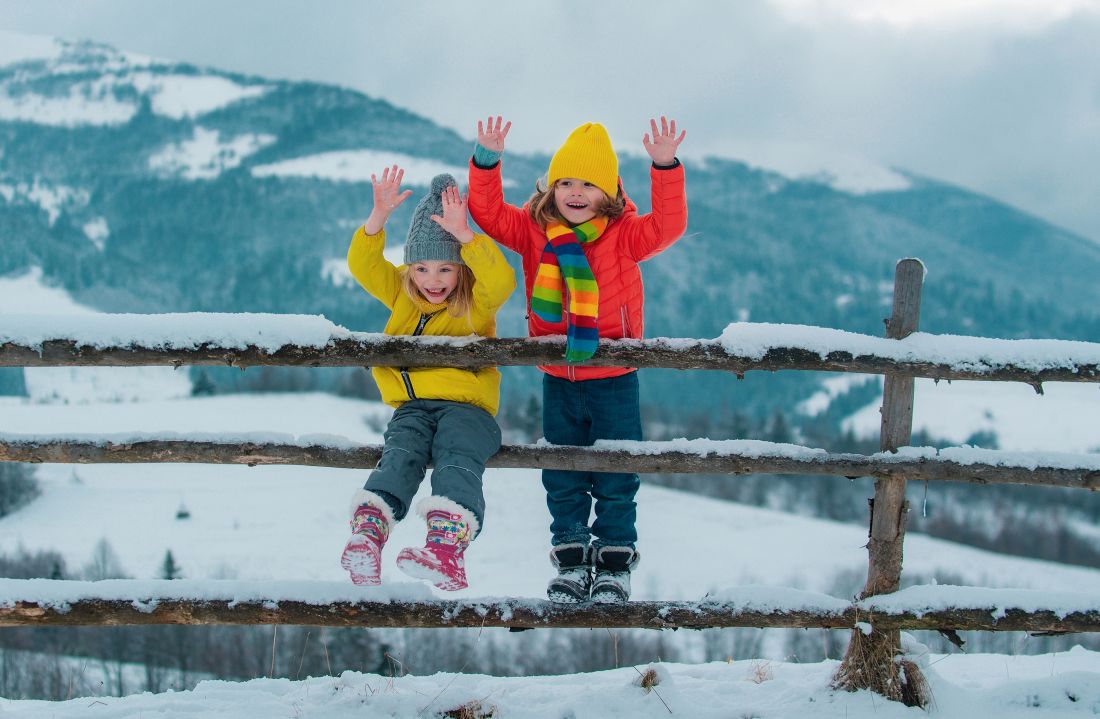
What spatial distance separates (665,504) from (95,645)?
5912 cm

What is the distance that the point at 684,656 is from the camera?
60.5m

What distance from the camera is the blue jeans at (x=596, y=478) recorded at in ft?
13.7

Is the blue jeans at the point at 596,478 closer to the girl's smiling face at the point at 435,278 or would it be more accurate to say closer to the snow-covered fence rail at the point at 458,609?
the snow-covered fence rail at the point at 458,609

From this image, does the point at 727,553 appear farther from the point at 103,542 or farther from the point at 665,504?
the point at 103,542

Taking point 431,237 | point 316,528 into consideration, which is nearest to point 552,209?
point 431,237

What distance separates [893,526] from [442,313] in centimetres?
220

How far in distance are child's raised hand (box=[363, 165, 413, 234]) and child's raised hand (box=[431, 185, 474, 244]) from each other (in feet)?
0.86

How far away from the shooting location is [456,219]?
12.9 feet

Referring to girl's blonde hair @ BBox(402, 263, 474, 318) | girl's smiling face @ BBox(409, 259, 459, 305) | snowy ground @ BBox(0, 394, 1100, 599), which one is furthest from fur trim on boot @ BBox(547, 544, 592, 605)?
snowy ground @ BBox(0, 394, 1100, 599)

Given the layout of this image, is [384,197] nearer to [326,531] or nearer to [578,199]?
[578,199]

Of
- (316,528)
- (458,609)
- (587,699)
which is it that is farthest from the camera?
(316,528)

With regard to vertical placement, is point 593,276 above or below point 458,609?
above

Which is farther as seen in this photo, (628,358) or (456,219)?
(456,219)

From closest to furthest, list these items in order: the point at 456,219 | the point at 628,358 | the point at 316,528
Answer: the point at 628,358
the point at 456,219
the point at 316,528
